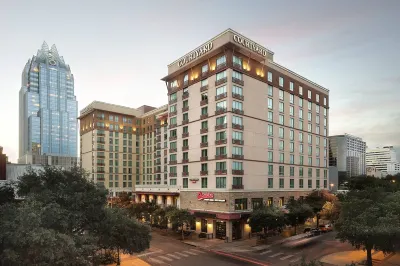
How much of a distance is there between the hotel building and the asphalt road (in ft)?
31.9

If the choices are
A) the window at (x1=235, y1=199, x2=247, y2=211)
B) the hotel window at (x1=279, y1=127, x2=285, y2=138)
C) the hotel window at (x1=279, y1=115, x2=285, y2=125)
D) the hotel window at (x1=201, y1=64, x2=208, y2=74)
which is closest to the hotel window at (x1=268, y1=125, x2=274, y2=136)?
the hotel window at (x1=279, y1=127, x2=285, y2=138)

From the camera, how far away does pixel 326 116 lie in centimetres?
8950

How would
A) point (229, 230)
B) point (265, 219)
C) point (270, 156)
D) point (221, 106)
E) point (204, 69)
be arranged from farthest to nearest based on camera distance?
point (270, 156), point (204, 69), point (221, 106), point (229, 230), point (265, 219)

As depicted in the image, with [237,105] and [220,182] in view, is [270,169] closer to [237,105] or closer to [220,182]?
[220,182]

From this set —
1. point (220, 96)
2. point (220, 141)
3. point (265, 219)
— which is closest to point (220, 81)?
point (220, 96)

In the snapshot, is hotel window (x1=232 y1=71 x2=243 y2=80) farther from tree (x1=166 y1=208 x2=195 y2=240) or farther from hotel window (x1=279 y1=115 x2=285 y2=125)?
tree (x1=166 y1=208 x2=195 y2=240)

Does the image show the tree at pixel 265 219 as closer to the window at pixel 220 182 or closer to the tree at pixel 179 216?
the window at pixel 220 182

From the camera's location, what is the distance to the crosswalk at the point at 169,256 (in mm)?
41594

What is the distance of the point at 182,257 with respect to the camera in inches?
1727

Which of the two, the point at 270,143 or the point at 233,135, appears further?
the point at 270,143

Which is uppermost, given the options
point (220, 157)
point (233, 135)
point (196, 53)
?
point (196, 53)

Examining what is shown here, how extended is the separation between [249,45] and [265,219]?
35.6 meters

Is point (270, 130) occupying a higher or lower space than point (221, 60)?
lower

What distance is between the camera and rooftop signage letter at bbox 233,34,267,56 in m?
59.9
